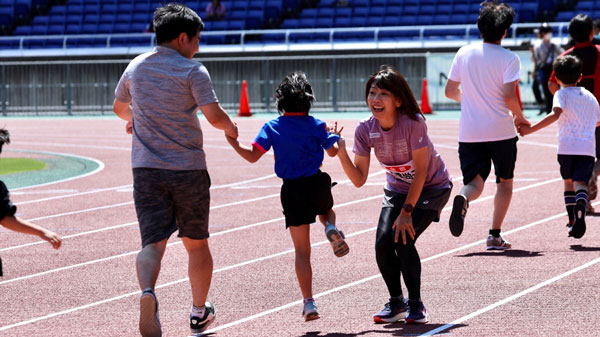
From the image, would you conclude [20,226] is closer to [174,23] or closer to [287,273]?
[174,23]

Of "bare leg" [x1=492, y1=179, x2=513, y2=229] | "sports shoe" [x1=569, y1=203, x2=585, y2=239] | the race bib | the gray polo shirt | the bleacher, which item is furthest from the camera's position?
the bleacher

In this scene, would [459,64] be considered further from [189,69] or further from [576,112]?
[189,69]

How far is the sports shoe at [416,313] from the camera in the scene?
6.51 metres

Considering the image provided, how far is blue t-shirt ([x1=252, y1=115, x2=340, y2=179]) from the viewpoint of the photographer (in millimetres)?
Answer: 6570

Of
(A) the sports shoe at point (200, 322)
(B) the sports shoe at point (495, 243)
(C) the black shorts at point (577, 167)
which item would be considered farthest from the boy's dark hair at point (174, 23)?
(C) the black shorts at point (577, 167)

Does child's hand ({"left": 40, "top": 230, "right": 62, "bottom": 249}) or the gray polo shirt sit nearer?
child's hand ({"left": 40, "top": 230, "right": 62, "bottom": 249})

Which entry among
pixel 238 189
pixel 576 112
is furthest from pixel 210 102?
pixel 238 189

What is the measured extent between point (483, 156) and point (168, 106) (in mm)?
3766

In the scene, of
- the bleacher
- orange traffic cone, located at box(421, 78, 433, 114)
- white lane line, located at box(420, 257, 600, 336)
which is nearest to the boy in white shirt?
white lane line, located at box(420, 257, 600, 336)

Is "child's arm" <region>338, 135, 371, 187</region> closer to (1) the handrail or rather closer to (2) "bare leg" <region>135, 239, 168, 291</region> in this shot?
(2) "bare leg" <region>135, 239, 168, 291</region>

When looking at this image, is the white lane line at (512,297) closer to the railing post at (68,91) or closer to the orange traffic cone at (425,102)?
the orange traffic cone at (425,102)

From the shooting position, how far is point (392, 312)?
658 centimetres

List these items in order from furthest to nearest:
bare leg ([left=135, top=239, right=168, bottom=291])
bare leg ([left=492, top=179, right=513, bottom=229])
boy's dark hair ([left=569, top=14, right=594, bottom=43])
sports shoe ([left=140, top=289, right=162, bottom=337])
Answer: boy's dark hair ([left=569, top=14, right=594, bottom=43])
bare leg ([left=492, top=179, right=513, bottom=229])
bare leg ([left=135, top=239, right=168, bottom=291])
sports shoe ([left=140, top=289, right=162, bottom=337])

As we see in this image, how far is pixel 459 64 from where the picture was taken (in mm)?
9352
